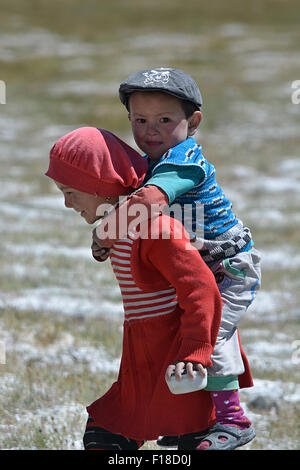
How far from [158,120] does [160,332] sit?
0.91 meters

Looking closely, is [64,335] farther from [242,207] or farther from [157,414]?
[242,207]

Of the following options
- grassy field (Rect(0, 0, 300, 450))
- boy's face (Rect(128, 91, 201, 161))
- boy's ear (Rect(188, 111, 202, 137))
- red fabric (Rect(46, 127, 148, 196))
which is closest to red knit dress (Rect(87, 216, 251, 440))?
red fabric (Rect(46, 127, 148, 196))

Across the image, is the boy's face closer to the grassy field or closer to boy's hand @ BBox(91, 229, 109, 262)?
boy's hand @ BBox(91, 229, 109, 262)

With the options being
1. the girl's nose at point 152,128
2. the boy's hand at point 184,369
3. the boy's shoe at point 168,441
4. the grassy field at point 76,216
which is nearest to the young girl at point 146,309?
the boy's hand at point 184,369

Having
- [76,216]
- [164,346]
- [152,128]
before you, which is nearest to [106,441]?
[164,346]

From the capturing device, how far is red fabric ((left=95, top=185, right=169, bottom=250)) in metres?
2.76

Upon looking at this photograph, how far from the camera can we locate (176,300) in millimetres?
3070

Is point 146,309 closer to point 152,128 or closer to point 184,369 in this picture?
point 184,369

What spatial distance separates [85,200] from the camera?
3.04 m

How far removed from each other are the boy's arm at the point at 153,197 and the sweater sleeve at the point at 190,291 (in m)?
0.13
